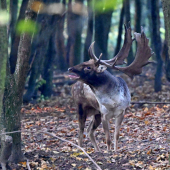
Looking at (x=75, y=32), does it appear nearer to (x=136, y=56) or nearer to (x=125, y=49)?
(x=125, y=49)

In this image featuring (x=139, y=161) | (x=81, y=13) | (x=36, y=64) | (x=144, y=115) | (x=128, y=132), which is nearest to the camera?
(x=139, y=161)

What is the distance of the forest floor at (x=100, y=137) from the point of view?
20.8 ft

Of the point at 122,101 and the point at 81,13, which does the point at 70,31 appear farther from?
the point at 122,101

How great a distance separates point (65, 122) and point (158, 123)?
3.11 m

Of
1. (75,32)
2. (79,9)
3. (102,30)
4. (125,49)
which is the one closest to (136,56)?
(125,49)

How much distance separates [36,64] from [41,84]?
1058 millimetres

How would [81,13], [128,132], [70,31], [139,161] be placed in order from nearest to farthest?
[139,161]
[128,132]
[81,13]
[70,31]

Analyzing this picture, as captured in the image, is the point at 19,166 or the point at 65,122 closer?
the point at 19,166

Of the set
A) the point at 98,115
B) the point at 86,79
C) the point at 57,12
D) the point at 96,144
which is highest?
the point at 57,12

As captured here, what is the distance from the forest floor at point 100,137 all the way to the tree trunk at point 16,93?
478 millimetres

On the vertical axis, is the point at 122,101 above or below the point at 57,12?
below

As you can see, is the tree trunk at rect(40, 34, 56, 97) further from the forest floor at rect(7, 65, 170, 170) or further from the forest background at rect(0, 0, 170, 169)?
the forest floor at rect(7, 65, 170, 170)

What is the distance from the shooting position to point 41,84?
14820mm

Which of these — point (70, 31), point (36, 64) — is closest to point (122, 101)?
point (36, 64)
